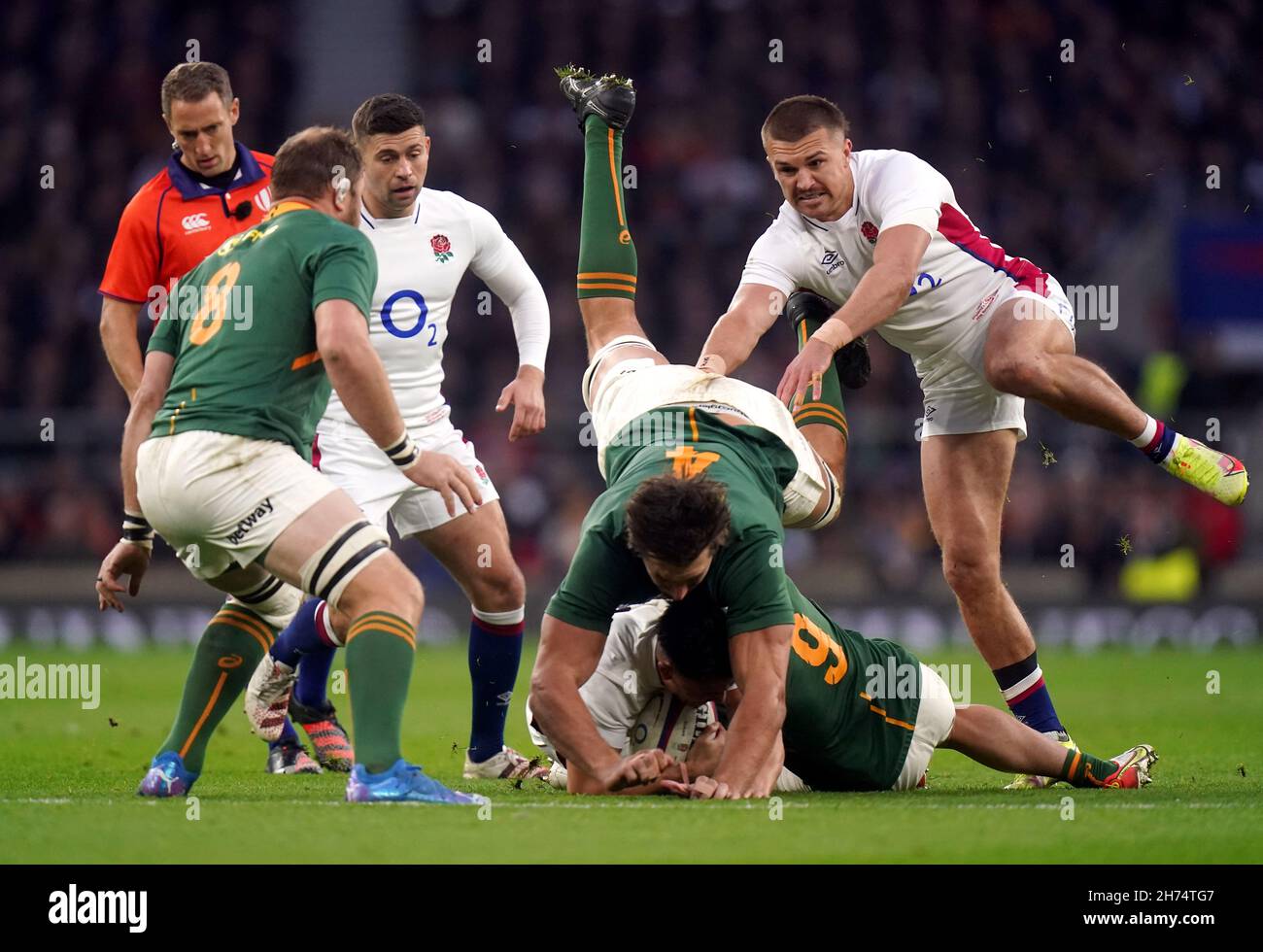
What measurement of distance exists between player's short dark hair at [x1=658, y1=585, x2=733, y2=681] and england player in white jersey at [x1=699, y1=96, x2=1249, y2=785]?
173 centimetres

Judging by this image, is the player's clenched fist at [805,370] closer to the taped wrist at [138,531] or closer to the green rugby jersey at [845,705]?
the green rugby jersey at [845,705]

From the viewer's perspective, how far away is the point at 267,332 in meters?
5.32

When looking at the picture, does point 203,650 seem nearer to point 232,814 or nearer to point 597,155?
point 232,814

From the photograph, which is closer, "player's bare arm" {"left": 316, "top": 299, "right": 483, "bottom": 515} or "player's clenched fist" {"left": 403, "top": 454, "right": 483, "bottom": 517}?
"player's bare arm" {"left": 316, "top": 299, "right": 483, "bottom": 515}

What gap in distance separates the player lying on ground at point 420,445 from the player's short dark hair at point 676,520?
200 centimetres

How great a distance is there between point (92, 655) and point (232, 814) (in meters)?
9.17

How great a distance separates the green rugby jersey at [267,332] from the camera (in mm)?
5273

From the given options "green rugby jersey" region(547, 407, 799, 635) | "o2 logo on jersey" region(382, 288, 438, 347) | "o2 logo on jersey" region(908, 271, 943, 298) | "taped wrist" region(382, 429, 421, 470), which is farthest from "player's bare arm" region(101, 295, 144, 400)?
"o2 logo on jersey" region(908, 271, 943, 298)

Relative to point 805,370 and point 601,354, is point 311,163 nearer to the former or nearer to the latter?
point 805,370

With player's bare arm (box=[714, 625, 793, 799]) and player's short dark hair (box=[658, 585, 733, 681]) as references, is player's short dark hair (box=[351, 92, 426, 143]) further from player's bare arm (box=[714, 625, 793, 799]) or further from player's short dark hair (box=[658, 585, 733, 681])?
player's bare arm (box=[714, 625, 793, 799])

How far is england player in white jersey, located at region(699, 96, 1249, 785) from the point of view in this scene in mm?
6969

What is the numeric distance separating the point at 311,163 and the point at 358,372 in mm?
867

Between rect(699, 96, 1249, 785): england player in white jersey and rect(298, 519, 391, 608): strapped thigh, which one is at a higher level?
rect(699, 96, 1249, 785): england player in white jersey

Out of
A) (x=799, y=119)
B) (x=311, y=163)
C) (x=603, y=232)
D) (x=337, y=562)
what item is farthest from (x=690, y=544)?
(x=603, y=232)
